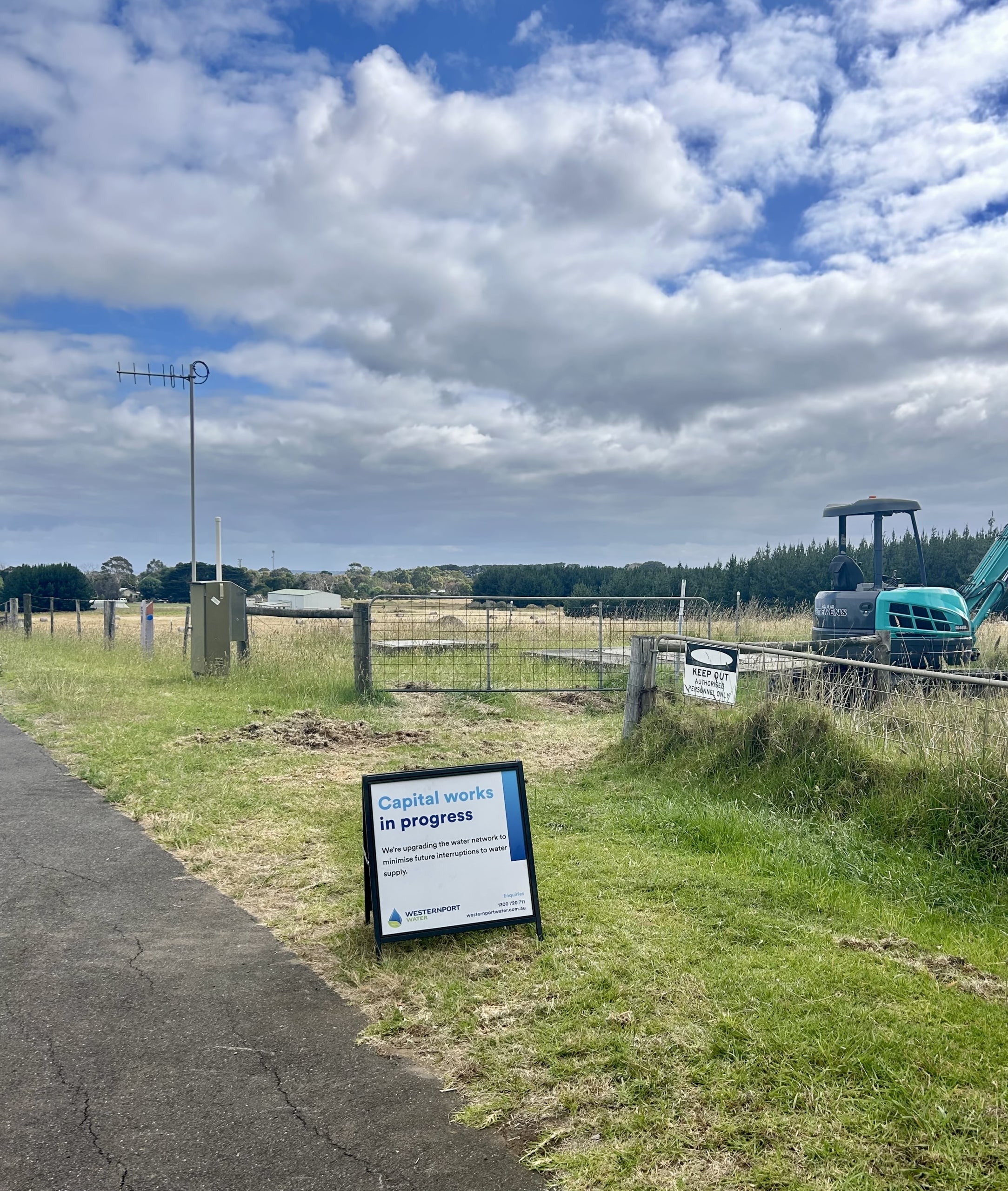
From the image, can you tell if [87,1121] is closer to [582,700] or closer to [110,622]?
[582,700]

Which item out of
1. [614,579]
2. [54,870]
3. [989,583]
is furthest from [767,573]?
[54,870]

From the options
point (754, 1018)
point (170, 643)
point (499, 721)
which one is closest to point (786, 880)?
point (754, 1018)

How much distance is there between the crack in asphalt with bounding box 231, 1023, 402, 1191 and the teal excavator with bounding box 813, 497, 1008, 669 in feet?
32.2

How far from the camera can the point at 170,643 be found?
2125 cm

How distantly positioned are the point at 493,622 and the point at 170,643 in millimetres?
9933

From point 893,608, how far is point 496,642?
6131 mm

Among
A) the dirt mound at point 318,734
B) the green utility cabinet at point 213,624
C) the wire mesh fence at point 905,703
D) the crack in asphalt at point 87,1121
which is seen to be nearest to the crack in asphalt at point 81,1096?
the crack in asphalt at point 87,1121

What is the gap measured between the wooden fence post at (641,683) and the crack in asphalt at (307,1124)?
588 cm

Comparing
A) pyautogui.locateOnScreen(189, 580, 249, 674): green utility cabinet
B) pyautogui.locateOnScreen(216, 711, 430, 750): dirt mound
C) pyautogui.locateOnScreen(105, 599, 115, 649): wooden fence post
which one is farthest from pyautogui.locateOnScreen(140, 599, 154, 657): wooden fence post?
pyautogui.locateOnScreen(216, 711, 430, 750): dirt mound

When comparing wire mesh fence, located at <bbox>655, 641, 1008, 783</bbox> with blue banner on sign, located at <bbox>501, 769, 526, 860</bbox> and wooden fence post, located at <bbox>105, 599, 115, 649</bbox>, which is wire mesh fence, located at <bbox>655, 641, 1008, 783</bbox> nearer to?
blue banner on sign, located at <bbox>501, 769, 526, 860</bbox>

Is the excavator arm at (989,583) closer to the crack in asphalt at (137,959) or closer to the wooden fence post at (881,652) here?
the wooden fence post at (881,652)

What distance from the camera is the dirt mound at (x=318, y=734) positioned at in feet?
34.3

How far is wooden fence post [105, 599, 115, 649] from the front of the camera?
2252 centimetres

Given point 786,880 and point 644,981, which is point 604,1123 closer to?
point 644,981
